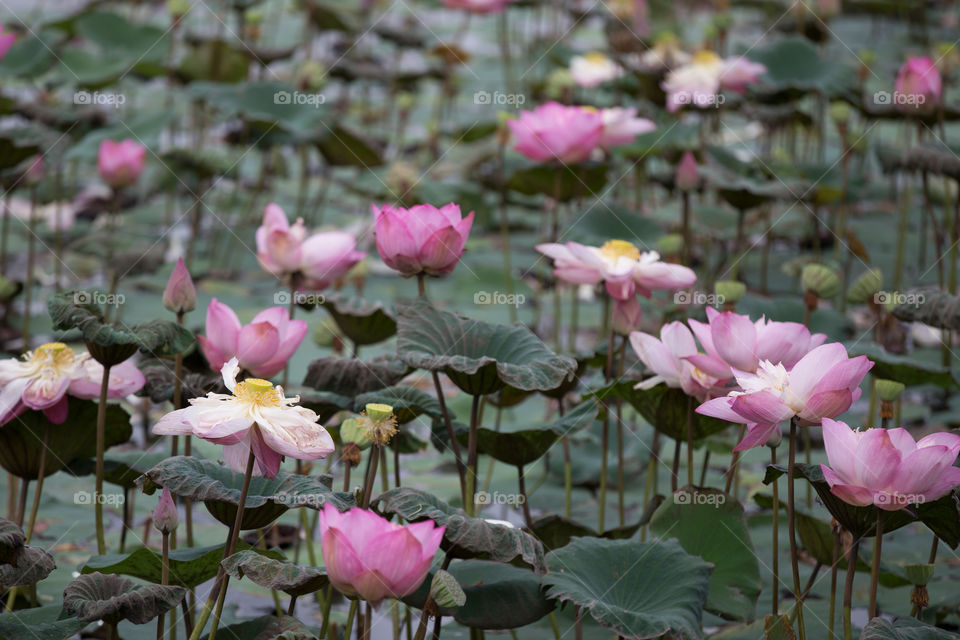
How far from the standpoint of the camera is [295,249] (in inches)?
58.9

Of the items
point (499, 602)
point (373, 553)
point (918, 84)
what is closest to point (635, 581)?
point (499, 602)

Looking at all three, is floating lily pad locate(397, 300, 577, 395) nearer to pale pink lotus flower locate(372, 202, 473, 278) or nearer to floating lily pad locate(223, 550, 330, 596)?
pale pink lotus flower locate(372, 202, 473, 278)

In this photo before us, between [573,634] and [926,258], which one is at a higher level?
[926,258]

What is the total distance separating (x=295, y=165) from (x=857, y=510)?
9.57 feet

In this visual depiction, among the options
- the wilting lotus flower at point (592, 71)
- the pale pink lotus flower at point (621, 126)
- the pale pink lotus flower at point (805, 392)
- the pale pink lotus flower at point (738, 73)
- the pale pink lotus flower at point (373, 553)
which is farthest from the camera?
the wilting lotus flower at point (592, 71)

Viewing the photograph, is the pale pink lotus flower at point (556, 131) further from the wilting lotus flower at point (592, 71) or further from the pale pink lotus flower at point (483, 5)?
the pale pink lotus flower at point (483, 5)

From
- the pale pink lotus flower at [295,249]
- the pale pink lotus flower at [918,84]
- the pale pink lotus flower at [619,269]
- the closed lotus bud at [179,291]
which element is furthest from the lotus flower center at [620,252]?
the pale pink lotus flower at [918,84]

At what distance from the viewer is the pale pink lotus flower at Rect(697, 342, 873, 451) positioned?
95cm

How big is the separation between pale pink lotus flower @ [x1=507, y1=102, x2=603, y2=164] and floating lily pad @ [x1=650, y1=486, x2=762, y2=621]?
795 mm

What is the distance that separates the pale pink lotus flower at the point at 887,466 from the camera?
927 mm

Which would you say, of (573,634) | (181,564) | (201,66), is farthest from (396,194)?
(181,564)

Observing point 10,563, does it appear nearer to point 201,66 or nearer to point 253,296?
point 253,296

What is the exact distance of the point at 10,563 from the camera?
3.23 ft

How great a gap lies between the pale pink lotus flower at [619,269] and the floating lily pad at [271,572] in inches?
21.9
